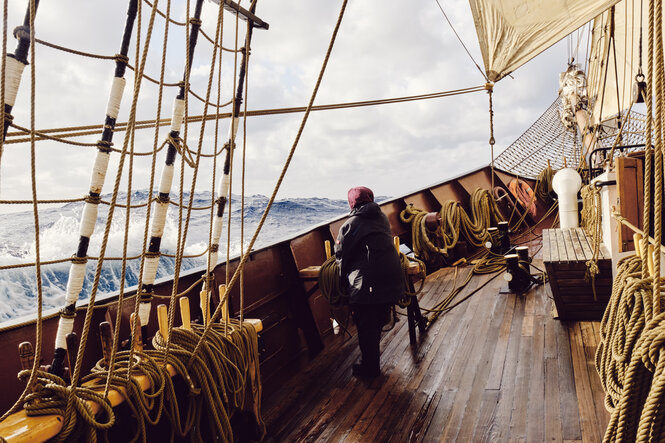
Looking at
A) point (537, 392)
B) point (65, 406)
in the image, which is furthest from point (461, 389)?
point (65, 406)

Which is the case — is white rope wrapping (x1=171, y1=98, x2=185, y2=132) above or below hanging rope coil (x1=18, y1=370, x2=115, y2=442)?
above

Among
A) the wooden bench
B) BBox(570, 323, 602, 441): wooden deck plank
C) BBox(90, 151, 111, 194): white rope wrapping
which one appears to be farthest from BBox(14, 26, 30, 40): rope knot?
the wooden bench

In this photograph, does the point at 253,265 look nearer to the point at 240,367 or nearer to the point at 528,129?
the point at 240,367

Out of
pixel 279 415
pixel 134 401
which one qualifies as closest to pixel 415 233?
pixel 279 415

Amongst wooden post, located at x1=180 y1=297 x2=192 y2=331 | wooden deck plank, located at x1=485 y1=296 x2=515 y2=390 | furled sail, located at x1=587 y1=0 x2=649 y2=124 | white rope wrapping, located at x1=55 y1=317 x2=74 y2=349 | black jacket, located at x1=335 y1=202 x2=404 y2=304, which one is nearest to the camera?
white rope wrapping, located at x1=55 y1=317 x2=74 y2=349

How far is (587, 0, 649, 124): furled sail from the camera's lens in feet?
24.4

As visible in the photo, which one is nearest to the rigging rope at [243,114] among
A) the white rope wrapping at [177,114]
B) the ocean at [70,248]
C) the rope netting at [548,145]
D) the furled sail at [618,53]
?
the white rope wrapping at [177,114]

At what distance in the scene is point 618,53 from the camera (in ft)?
32.4

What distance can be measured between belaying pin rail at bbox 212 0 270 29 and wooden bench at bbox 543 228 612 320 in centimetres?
249

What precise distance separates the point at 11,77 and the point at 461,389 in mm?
2637

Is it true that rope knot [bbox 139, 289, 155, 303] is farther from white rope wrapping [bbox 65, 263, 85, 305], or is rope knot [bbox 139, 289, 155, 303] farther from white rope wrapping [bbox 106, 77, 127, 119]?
white rope wrapping [bbox 106, 77, 127, 119]

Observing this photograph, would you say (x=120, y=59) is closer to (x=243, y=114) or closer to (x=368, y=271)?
(x=243, y=114)

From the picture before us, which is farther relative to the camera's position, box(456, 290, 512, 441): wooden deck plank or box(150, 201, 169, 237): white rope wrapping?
box(456, 290, 512, 441): wooden deck plank

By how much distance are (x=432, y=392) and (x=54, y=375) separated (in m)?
1.99
